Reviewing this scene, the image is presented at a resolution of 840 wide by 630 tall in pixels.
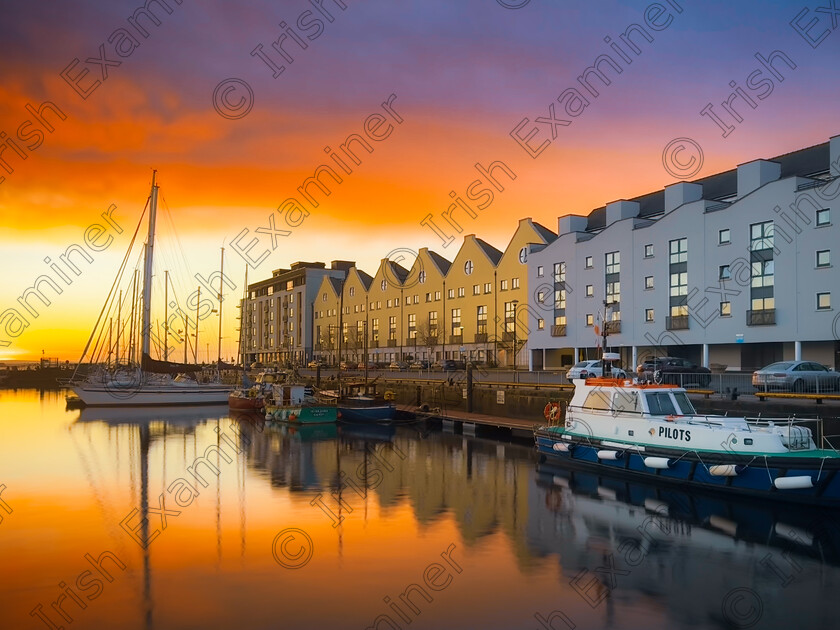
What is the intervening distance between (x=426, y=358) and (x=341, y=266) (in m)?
48.1

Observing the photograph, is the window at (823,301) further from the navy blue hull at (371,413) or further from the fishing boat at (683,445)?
the navy blue hull at (371,413)

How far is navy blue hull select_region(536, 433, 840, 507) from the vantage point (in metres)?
20.0

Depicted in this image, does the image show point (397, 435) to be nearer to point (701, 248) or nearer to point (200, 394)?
point (701, 248)

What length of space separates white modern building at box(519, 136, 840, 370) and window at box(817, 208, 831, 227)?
84 mm

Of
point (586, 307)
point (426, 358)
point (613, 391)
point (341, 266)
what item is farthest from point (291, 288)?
point (613, 391)

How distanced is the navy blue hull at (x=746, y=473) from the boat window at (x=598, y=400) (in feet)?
5.23

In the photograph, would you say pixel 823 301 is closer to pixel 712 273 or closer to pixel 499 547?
pixel 712 273

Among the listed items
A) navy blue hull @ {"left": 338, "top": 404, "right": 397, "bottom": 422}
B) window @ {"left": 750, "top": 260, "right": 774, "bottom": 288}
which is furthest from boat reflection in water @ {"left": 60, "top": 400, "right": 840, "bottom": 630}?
window @ {"left": 750, "top": 260, "right": 774, "bottom": 288}

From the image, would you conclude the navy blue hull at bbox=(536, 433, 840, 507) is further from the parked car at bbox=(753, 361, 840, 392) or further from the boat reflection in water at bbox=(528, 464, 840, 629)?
the parked car at bbox=(753, 361, 840, 392)
